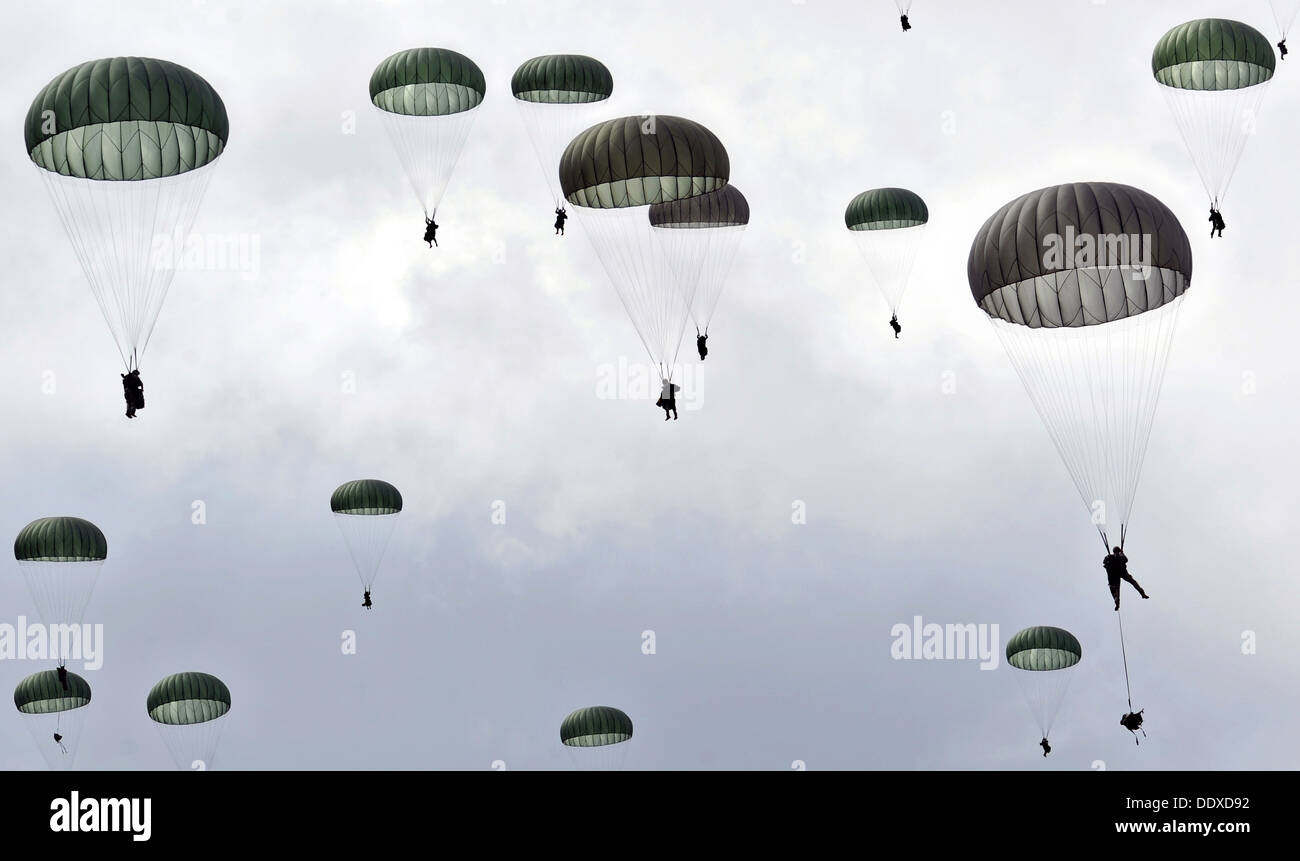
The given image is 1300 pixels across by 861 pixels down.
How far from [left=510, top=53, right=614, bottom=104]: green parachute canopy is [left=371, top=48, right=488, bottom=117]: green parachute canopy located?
1.35m

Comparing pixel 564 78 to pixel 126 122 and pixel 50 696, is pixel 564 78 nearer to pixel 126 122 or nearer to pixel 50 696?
pixel 126 122

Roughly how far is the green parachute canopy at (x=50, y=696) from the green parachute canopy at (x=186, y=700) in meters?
3.73

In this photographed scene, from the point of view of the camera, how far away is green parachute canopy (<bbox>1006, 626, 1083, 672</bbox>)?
5740 cm

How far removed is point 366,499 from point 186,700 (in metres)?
8.40

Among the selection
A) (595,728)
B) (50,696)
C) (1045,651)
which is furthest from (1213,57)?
(50,696)

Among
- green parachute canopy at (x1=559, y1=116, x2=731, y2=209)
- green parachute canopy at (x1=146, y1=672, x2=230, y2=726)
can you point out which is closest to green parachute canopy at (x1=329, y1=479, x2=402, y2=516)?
green parachute canopy at (x1=146, y1=672, x2=230, y2=726)

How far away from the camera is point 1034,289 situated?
39.7 meters

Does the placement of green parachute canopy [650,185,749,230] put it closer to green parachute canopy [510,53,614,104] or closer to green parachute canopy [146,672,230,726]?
green parachute canopy [510,53,614,104]

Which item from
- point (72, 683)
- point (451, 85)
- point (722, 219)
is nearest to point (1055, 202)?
point (722, 219)

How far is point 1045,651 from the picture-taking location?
57.9 meters

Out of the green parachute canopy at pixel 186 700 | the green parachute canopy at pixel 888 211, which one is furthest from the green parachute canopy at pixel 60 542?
the green parachute canopy at pixel 888 211
